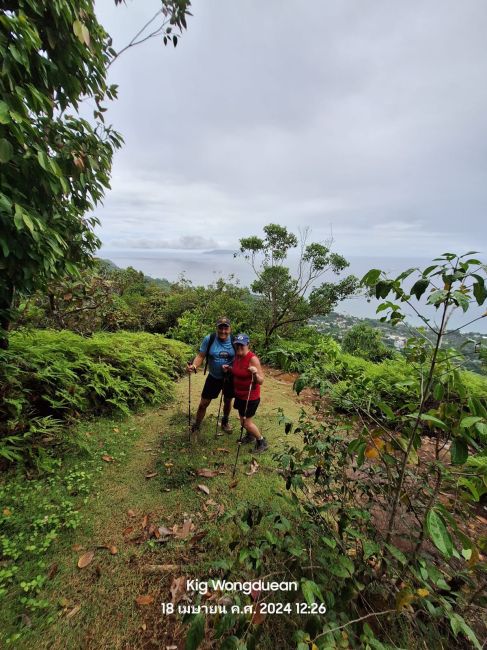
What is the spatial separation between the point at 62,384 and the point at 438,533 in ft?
15.2

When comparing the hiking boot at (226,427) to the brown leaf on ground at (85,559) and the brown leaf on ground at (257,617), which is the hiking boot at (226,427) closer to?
the brown leaf on ground at (85,559)

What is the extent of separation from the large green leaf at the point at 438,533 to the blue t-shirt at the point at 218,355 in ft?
A: 9.81

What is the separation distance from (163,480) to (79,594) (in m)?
1.26

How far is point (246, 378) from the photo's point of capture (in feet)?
12.3

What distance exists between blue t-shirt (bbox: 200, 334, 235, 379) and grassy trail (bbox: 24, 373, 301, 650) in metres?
1.12

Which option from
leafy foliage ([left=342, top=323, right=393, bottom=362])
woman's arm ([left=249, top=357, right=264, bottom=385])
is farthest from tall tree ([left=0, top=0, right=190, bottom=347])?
leafy foliage ([left=342, top=323, right=393, bottom=362])

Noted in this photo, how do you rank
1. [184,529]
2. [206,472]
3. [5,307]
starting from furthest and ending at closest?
[206,472] → [5,307] → [184,529]

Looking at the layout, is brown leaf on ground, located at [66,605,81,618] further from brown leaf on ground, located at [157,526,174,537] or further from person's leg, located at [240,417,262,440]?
person's leg, located at [240,417,262,440]

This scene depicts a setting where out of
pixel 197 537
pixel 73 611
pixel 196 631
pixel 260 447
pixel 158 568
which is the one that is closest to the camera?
pixel 196 631

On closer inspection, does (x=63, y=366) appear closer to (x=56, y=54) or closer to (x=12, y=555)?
(x=12, y=555)

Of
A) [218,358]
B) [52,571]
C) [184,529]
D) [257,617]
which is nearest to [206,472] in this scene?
[184,529]

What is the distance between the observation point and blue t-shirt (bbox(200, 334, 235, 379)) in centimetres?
394

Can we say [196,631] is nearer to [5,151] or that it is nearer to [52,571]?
[52,571]

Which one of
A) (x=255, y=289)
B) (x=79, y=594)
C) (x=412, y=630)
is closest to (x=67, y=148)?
(x=79, y=594)
